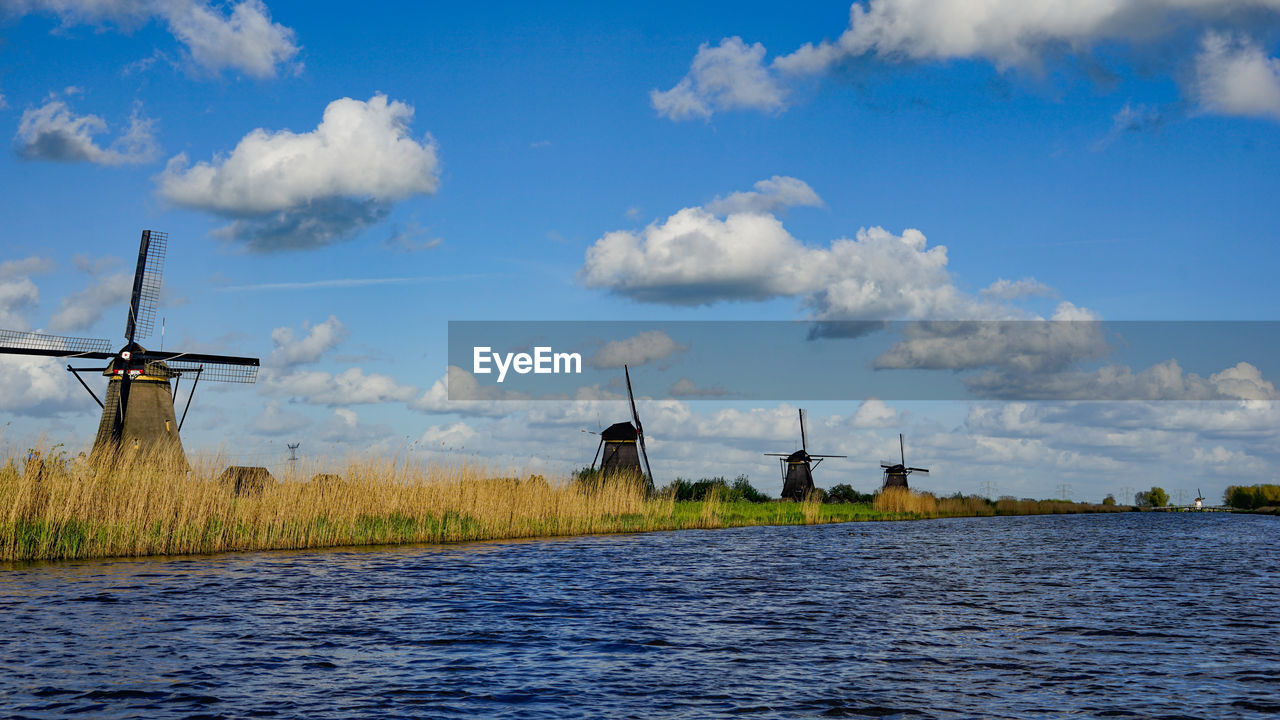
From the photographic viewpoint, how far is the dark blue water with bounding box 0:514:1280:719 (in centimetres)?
944

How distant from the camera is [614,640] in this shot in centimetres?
1289

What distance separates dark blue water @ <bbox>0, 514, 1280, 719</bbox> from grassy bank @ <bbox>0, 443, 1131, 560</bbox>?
3.88 ft

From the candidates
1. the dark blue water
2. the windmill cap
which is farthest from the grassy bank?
the windmill cap

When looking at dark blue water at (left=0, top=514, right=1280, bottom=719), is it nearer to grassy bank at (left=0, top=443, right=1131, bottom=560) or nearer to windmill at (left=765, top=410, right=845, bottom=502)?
grassy bank at (left=0, top=443, right=1131, bottom=560)

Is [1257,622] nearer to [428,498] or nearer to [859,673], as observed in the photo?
[859,673]

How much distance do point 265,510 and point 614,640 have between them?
13.9 m

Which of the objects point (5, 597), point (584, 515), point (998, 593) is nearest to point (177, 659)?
point (5, 597)

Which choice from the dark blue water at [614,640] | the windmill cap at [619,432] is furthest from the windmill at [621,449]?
the dark blue water at [614,640]

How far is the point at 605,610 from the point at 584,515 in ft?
59.0

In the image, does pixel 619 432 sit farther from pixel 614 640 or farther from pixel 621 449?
pixel 614 640

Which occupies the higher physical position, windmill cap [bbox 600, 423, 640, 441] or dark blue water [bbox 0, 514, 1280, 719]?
windmill cap [bbox 600, 423, 640, 441]

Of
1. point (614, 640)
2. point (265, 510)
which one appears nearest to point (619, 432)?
point (265, 510)

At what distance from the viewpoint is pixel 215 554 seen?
22.1 metres

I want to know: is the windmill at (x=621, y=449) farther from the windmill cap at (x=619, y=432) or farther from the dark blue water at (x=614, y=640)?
the dark blue water at (x=614, y=640)
